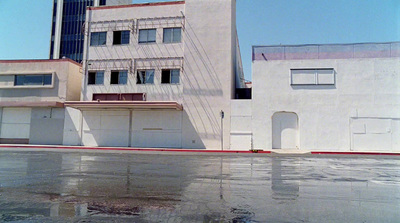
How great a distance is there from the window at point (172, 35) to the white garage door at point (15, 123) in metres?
14.7

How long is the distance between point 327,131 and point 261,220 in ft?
66.3

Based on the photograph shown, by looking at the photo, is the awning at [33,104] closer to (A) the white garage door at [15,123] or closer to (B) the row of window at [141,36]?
(A) the white garage door at [15,123]

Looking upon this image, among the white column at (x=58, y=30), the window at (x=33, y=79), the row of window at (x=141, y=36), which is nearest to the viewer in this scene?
the row of window at (x=141, y=36)

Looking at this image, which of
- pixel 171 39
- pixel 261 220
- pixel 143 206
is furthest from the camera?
pixel 171 39

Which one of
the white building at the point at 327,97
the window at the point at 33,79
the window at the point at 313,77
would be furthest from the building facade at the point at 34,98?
the window at the point at 313,77

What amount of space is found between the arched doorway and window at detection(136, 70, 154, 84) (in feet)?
36.5

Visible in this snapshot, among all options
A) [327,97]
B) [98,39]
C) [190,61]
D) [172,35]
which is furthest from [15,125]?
[327,97]

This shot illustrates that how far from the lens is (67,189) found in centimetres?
664

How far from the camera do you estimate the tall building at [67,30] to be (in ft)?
226

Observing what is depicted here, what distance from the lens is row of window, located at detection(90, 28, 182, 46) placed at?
25.4 metres

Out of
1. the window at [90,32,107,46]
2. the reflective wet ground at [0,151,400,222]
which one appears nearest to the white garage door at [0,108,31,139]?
the window at [90,32,107,46]

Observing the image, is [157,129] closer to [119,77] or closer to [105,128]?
[105,128]

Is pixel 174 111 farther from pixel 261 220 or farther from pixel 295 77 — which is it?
pixel 261 220

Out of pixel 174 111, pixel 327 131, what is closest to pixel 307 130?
pixel 327 131
